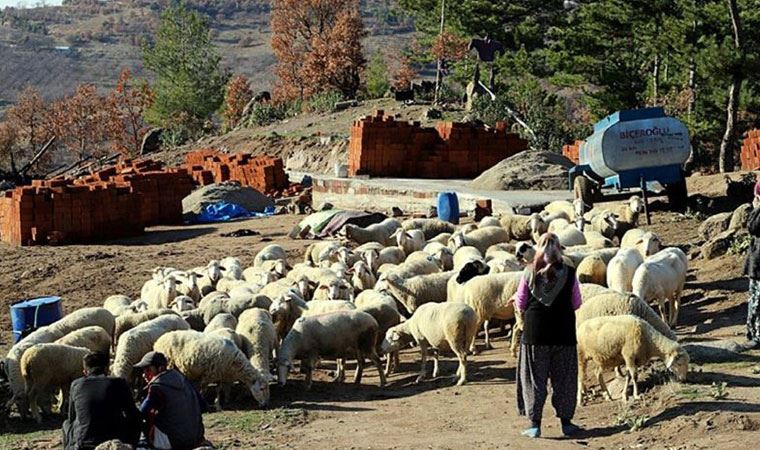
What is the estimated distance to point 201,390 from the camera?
11.5m

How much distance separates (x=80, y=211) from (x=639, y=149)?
11.6 metres

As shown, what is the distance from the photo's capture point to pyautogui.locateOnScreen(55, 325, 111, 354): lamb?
12.3 meters

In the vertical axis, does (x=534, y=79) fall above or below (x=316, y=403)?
above

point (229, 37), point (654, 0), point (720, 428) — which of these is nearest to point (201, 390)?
point (720, 428)

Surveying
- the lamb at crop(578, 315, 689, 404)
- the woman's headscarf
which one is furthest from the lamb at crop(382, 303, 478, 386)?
the woman's headscarf

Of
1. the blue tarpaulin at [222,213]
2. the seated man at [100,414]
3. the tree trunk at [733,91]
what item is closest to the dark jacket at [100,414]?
the seated man at [100,414]

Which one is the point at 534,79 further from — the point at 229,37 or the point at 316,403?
the point at 229,37

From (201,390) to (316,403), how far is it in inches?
42.4

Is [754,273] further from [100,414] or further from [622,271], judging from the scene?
[100,414]

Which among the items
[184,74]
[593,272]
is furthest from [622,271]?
[184,74]

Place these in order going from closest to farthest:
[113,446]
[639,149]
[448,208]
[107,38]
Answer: [113,446], [639,149], [448,208], [107,38]

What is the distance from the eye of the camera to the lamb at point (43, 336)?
457 inches

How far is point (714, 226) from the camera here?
58.3 feet

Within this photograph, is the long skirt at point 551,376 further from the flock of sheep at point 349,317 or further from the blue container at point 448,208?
the blue container at point 448,208
